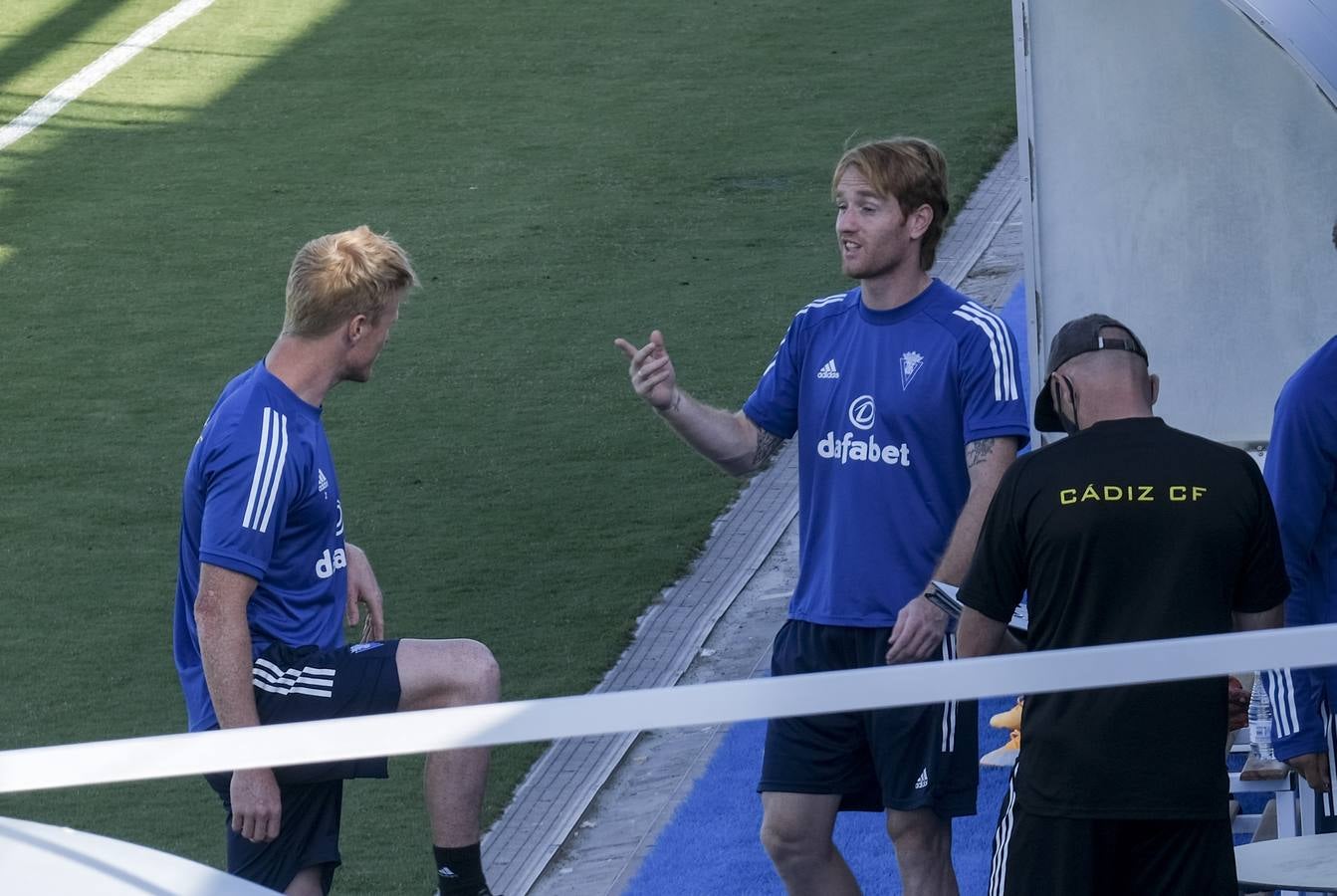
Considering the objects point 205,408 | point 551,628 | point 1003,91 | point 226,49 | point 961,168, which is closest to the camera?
point 551,628

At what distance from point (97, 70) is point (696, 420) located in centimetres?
1330

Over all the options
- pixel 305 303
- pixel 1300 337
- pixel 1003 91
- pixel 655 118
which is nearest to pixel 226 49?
pixel 655 118

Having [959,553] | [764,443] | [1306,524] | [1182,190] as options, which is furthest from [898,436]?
[1182,190]

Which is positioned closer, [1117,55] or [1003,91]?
[1117,55]

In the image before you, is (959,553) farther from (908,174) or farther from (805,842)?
(908,174)

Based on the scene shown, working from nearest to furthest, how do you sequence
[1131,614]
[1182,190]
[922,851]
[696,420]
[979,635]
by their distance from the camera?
[1131,614], [979,635], [922,851], [696,420], [1182,190]

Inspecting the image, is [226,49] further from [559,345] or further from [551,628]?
[551,628]

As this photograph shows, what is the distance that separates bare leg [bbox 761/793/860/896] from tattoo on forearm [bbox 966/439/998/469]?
83 centimetres

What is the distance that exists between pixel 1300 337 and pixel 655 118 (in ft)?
28.3

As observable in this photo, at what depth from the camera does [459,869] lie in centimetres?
418

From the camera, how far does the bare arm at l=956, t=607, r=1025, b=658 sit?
11.9 feet

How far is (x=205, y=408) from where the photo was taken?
31.9ft

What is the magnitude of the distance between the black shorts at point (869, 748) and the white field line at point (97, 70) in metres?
11.7

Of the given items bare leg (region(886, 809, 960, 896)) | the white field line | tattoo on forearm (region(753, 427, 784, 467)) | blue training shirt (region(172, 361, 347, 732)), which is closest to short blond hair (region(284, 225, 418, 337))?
blue training shirt (region(172, 361, 347, 732))
